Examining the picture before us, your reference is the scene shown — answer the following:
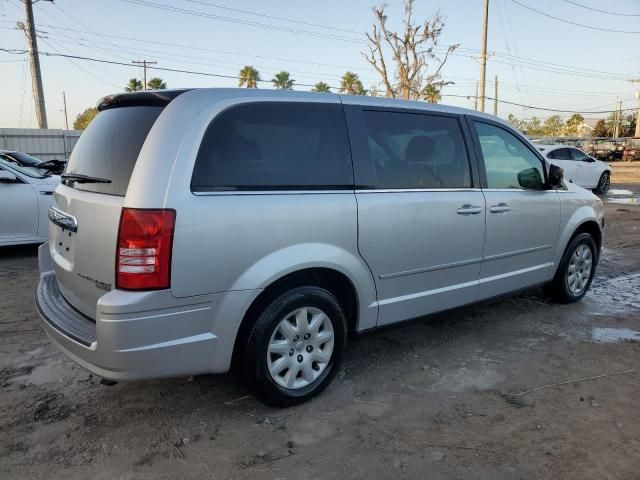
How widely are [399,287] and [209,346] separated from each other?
4.51 feet

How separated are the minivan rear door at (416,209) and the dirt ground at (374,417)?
1.67ft

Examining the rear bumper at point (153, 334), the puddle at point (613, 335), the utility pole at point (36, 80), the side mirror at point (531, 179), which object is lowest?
the puddle at point (613, 335)

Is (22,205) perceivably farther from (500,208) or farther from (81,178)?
(500,208)

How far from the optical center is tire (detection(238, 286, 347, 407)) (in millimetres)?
2793

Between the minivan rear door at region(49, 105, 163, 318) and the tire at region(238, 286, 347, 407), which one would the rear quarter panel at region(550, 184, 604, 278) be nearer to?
the tire at region(238, 286, 347, 407)

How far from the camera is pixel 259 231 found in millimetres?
2680

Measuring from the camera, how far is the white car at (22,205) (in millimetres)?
6570

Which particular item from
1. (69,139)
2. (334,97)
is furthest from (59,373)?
(69,139)

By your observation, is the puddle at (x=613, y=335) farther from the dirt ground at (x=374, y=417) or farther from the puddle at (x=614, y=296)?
the puddle at (x=614, y=296)

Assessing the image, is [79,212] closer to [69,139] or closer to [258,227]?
[258,227]

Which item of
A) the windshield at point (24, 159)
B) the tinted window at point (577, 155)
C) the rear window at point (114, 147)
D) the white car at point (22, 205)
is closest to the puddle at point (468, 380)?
the rear window at point (114, 147)

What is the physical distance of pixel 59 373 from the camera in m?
3.46

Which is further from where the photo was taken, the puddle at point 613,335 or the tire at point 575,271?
the tire at point 575,271

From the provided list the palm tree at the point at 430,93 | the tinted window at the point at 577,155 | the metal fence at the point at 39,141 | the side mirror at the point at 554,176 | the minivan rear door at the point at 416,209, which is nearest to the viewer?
the minivan rear door at the point at 416,209
